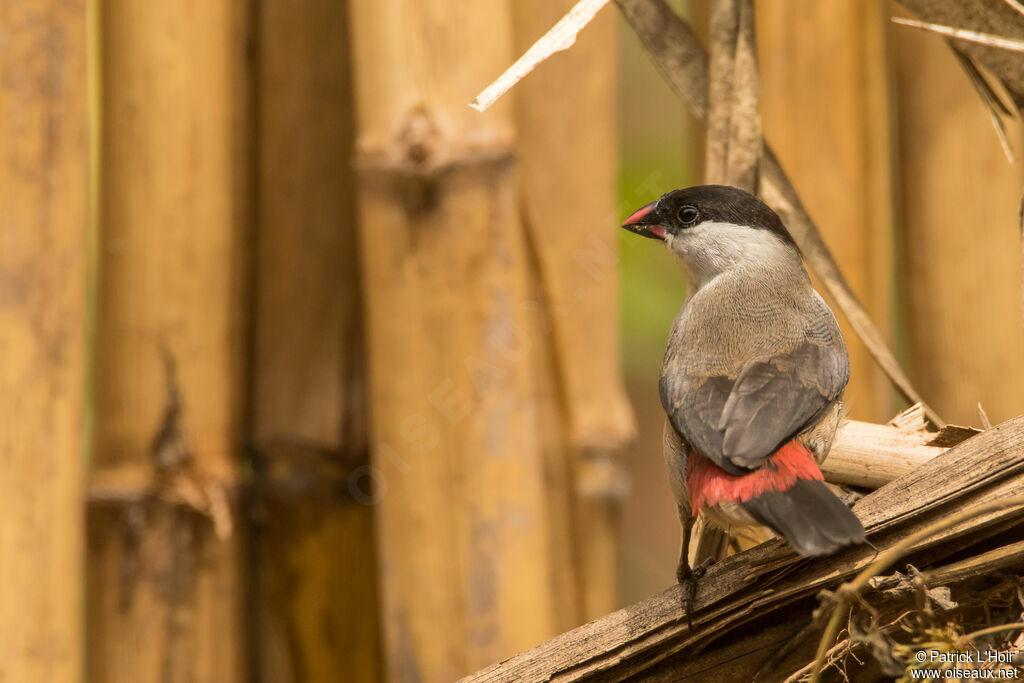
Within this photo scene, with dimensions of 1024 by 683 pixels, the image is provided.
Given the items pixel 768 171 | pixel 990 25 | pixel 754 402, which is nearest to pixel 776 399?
pixel 754 402

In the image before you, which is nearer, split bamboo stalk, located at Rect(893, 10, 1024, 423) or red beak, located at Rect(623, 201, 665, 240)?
red beak, located at Rect(623, 201, 665, 240)

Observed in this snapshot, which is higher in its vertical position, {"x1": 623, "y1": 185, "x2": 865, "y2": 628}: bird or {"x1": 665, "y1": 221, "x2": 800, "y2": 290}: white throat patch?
{"x1": 665, "y1": 221, "x2": 800, "y2": 290}: white throat patch

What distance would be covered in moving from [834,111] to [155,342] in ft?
4.24

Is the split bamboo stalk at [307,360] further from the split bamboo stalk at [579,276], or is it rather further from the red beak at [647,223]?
the red beak at [647,223]

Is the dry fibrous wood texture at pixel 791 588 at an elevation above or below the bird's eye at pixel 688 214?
below

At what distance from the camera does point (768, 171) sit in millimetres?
1277

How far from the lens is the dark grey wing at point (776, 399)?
984mm

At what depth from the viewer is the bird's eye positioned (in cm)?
132

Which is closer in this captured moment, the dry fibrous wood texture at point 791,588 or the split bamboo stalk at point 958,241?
the dry fibrous wood texture at point 791,588

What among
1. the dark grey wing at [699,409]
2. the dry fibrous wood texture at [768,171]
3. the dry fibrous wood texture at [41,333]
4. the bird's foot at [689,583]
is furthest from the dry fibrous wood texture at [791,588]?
the dry fibrous wood texture at [41,333]

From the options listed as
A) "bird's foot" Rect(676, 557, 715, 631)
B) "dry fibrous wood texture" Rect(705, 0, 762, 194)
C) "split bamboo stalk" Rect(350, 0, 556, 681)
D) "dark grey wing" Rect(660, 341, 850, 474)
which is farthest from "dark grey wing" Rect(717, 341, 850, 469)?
"split bamboo stalk" Rect(350, 0, 556, 681)

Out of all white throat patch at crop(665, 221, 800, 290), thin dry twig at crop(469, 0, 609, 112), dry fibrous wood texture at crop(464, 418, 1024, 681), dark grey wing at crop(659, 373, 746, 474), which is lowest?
dry fibrous wood texture at crop(464, 418, 1024, 681)

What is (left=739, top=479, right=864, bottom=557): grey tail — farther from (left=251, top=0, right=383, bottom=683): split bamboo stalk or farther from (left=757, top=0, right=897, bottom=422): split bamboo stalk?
(left=251, top=0, right=383, bottom=683): split bamboo stalk

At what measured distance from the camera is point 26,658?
5.00 feet
